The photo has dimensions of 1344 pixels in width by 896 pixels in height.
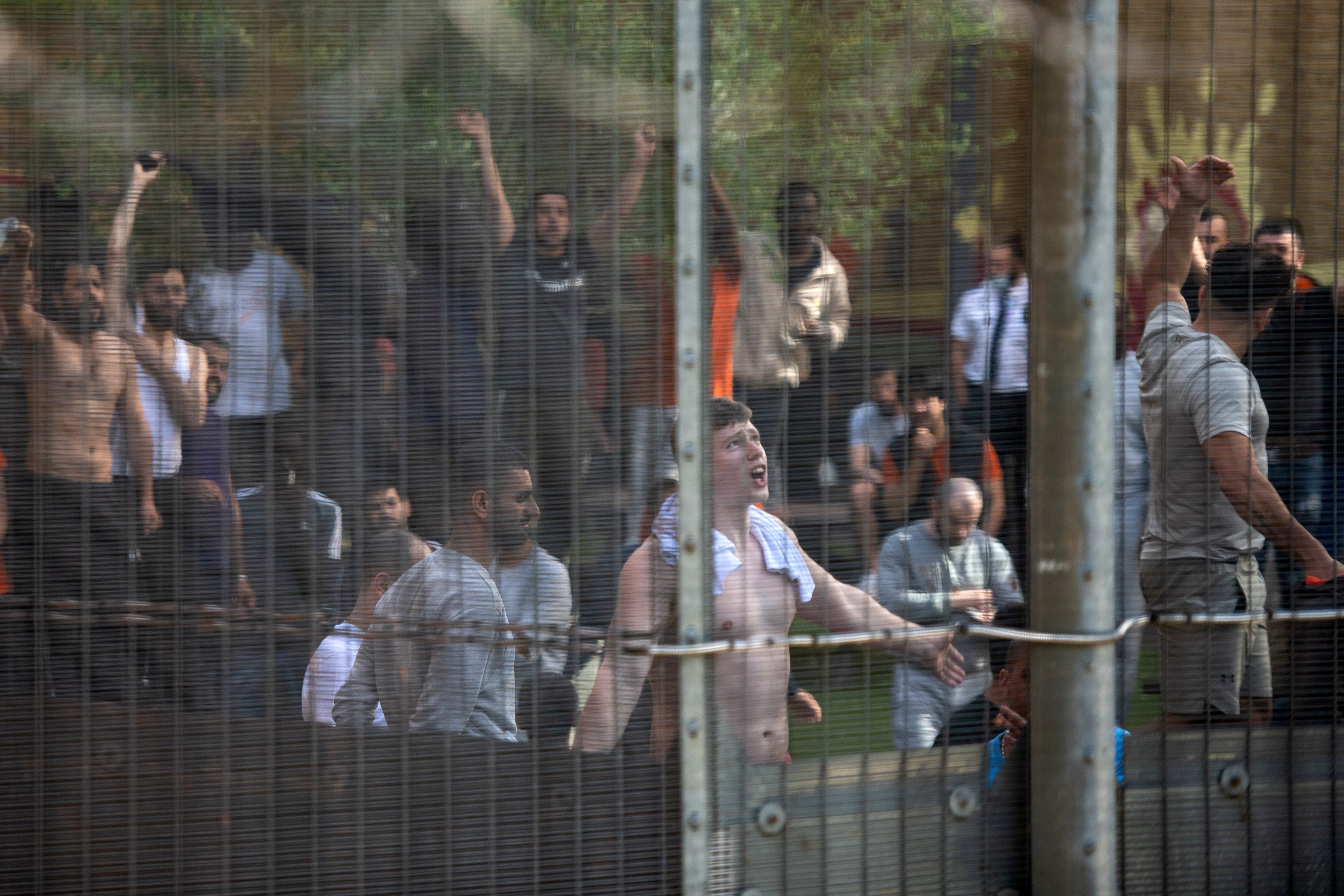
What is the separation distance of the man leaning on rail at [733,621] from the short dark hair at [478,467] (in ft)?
1.19

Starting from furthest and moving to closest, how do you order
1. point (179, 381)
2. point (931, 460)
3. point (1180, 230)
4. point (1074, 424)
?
point (1180, 230), point (931, 460), point (1074, 424), point (179, 381)

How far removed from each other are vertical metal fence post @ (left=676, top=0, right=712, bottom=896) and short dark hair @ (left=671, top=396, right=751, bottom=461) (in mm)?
35

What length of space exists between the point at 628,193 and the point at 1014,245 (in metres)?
0.93

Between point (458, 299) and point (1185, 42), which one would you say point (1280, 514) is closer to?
point (1185, 42)

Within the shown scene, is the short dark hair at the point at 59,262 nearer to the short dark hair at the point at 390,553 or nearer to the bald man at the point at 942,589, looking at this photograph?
the short dark hair at the point at 390,553

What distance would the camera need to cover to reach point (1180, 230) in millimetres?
2914

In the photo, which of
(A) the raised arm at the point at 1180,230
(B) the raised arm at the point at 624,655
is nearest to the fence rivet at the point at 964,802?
(B) the raised arm at the point at 624,655

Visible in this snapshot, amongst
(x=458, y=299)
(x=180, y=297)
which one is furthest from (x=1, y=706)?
(x=458, y=299)

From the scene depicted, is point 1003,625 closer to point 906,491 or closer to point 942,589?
point 942,589

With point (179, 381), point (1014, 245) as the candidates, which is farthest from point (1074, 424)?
point (179, 381)

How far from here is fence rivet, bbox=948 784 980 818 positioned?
9.18 feet

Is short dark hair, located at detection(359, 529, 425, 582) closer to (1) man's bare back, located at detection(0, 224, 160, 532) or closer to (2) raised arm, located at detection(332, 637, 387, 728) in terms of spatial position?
(2) raised arm, located at detection(332, 637, 387, 728)

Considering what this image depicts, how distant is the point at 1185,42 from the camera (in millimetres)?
2887

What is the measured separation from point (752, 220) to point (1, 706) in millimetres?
2013
